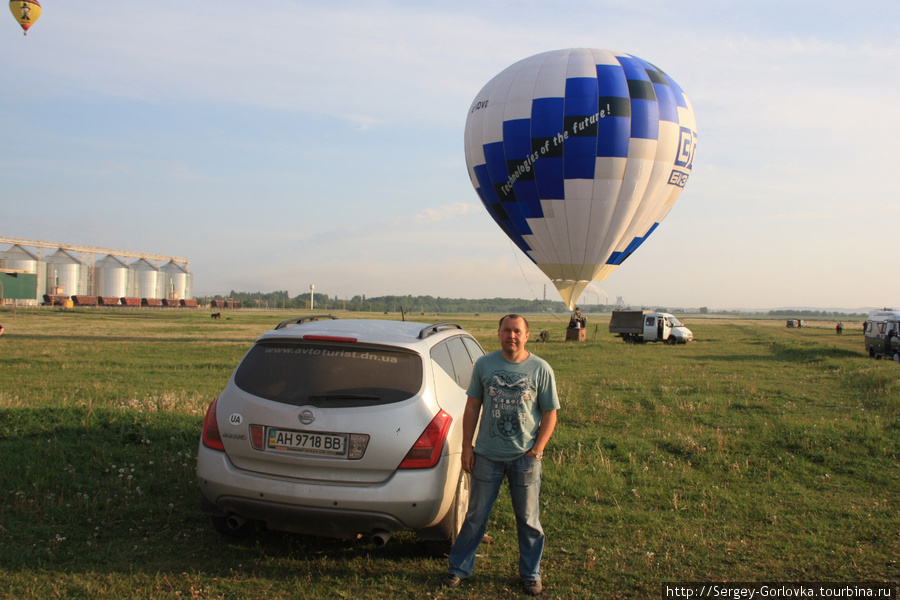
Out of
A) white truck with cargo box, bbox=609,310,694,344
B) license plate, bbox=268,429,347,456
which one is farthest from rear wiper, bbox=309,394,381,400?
white truck with cargo box, bbox=609,310,694,344

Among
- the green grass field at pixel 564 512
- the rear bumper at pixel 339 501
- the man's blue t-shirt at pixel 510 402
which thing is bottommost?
the green grass field at pixel 564 512

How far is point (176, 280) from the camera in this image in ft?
463

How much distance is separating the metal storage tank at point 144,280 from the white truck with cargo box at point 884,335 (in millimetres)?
130285

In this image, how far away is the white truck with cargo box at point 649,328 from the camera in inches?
1673

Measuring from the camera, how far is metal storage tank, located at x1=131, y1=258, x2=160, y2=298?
133125 mm

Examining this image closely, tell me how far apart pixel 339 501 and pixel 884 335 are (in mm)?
31804

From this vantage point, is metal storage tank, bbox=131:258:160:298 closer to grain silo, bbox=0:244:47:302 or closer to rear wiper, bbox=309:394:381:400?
grain silo, bbox=0:244:47:302

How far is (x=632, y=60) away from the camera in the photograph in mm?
29672

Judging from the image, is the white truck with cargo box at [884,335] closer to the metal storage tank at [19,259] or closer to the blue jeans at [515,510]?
the blue jeans at [515,510]

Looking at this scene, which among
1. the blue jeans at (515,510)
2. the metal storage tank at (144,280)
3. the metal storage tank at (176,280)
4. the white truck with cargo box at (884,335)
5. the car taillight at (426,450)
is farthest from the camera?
the metal storage tank at (176,280)

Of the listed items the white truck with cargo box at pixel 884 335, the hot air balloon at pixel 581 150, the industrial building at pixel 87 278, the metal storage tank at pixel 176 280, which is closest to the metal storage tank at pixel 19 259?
the industrial building at pixel 87 278

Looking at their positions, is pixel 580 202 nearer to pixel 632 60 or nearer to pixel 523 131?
pixel 523 131

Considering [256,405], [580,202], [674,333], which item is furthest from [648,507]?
[674,333]

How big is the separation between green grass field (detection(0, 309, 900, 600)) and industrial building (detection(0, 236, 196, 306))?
104m
